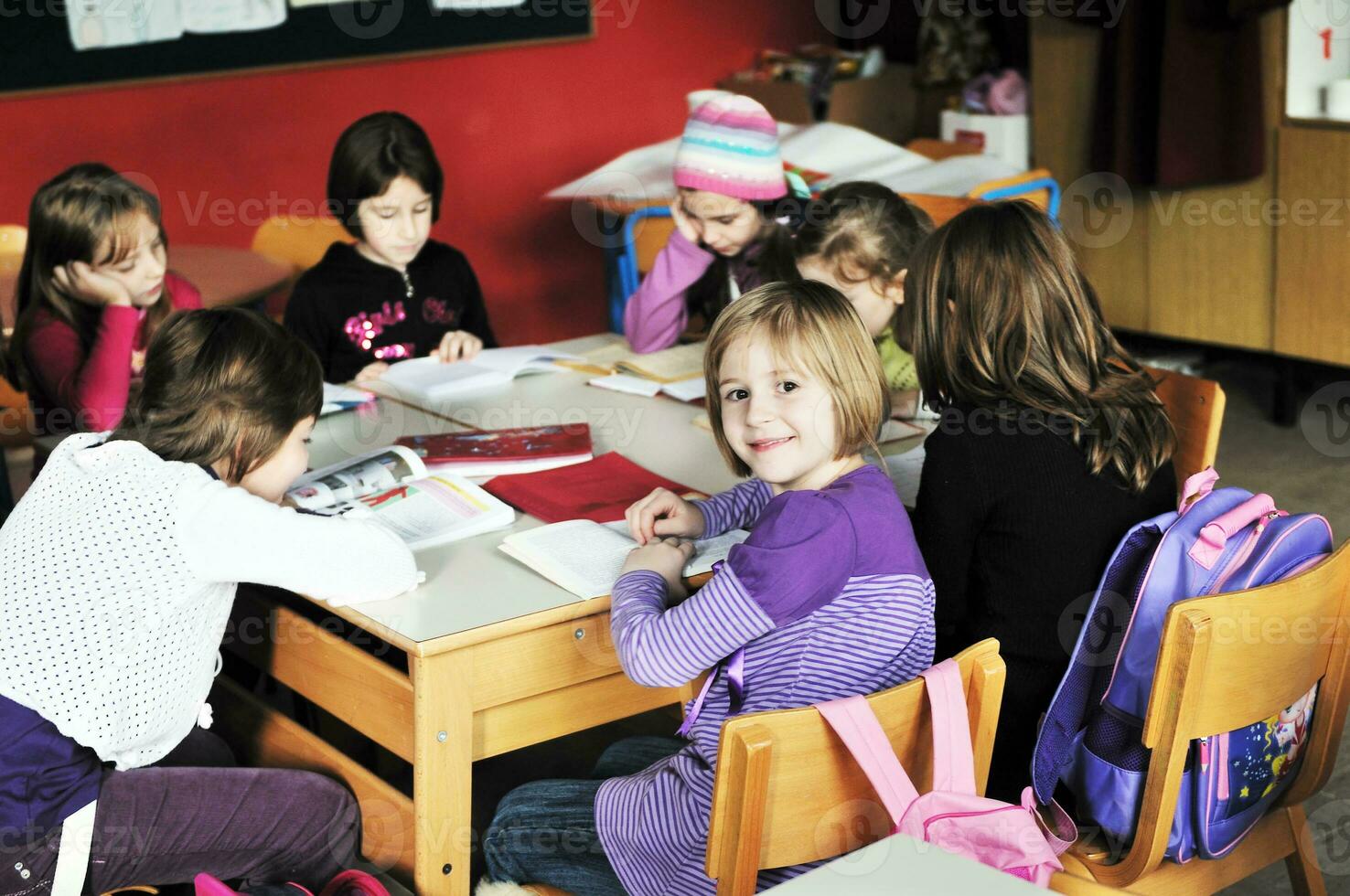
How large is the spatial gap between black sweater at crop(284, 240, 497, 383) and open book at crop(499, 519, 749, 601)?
1.23 m

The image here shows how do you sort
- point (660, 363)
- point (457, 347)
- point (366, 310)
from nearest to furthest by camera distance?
point (660, 363), point (457, 347), point (366, 310)

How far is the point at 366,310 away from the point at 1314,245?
2.50 m

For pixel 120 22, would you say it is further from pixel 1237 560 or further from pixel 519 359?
pixel 1237 560

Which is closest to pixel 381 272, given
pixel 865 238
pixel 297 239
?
pixel 297 239

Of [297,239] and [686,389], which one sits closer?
[686,389]

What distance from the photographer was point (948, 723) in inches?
47.3

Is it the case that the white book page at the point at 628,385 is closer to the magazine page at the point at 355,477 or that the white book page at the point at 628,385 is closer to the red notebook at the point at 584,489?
the red notebook at the point at 584,489

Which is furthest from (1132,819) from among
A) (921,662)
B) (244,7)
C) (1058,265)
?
(244,7)

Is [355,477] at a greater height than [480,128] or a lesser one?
lesser

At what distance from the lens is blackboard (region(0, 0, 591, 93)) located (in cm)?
374

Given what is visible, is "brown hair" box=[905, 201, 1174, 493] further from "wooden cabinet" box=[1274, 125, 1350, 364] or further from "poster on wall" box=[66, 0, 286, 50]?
"poster on wall" box=[66, 0, 286, 50]

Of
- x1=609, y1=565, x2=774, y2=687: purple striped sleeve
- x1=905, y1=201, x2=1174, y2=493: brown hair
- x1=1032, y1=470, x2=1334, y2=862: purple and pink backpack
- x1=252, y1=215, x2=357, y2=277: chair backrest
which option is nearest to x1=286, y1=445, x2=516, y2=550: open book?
x1=609, y1=565, x2=774, y2=687: purple striped sleeve

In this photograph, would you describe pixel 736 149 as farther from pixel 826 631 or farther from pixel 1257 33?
pixel 1257 33

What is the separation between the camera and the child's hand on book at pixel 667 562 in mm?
1544
